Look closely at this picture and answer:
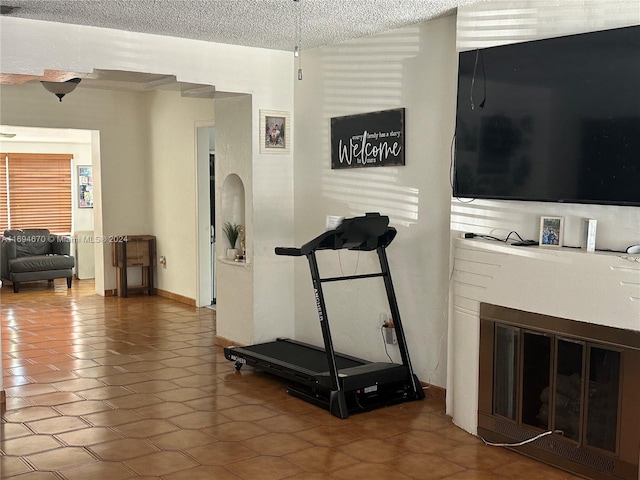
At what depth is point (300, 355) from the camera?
5629 millimetres

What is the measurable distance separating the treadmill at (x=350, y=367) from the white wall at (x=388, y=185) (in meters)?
0.23

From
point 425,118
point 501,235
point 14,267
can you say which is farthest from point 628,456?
point 14,267

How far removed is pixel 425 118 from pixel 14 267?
276 inches

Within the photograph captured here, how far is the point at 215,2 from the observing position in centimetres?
442

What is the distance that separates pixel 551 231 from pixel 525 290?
1.20ft

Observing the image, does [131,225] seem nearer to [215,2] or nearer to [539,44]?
[215,2]

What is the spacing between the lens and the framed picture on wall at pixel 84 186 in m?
11.9

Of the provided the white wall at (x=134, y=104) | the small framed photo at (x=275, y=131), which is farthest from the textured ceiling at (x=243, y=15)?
the small framed photo at (x=275, y=131)

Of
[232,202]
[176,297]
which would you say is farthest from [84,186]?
[232,202]

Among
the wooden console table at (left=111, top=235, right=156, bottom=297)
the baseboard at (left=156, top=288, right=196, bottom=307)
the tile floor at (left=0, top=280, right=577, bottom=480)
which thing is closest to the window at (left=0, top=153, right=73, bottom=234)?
the wooden console table at (left=111, top=235, right=156, bottom=297)

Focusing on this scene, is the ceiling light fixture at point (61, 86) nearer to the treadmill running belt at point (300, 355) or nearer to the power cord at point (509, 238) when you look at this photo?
the treadmill running belt at point (300, 355)

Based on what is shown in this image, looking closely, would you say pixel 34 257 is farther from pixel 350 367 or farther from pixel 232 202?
pixel 350 367

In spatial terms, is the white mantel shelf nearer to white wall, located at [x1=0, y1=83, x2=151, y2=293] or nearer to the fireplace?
the fireplace

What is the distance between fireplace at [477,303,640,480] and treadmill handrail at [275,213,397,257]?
951 millimetres
